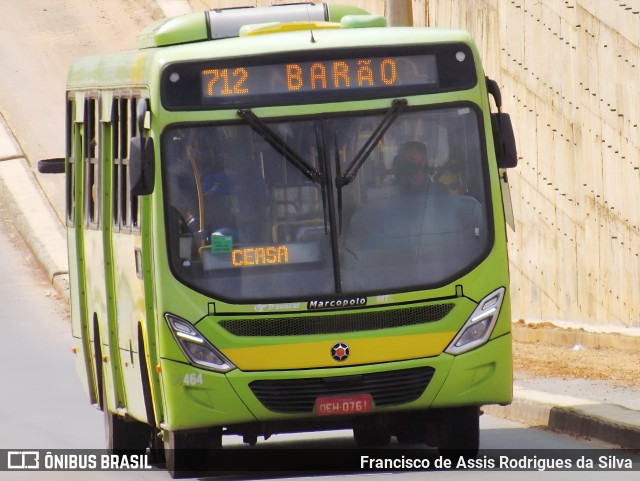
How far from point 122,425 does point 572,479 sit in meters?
4.31

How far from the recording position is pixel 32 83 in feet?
128

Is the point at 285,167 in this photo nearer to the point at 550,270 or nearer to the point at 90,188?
the point at 90,188

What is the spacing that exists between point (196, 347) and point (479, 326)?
1797 mm

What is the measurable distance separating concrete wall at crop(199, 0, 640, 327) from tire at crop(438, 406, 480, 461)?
7.81 m

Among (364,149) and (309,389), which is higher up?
(364,149)

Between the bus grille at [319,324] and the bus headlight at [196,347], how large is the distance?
167mm

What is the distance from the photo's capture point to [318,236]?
1141 cm

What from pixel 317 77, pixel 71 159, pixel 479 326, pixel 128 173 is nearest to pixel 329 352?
pixel 479 326

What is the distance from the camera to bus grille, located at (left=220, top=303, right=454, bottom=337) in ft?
36.8

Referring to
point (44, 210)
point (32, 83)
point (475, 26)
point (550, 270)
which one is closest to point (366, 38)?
point (550, 270)

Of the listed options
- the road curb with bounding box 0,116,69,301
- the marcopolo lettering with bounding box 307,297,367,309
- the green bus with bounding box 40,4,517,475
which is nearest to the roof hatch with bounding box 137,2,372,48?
the green bus with bounding box 40,4,517,475

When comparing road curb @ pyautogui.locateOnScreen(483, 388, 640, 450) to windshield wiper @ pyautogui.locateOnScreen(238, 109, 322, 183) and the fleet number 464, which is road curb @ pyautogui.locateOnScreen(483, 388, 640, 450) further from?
the fleet number 464

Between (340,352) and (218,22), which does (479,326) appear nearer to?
(340,352)

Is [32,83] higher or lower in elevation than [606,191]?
lower
